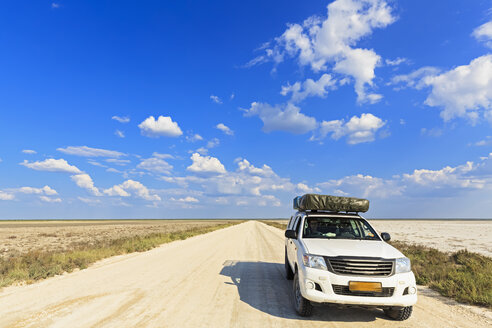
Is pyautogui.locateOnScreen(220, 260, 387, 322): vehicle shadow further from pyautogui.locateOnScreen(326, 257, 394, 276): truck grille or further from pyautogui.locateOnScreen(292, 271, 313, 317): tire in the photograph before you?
pyautogui.locateOnScreen(326, 257, 394, 276): truck grille

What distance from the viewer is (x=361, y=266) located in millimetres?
4844

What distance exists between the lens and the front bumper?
465 centimetres

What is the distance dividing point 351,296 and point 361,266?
20.3 inches

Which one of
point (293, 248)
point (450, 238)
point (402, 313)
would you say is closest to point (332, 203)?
point (293, 248)

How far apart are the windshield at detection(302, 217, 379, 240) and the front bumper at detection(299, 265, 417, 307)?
1450 mm

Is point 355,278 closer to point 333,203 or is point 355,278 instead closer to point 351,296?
point 351,296

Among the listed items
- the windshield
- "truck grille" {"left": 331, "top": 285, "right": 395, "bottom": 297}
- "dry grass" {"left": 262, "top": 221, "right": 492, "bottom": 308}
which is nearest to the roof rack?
the windshield

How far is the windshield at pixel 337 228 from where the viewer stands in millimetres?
6402

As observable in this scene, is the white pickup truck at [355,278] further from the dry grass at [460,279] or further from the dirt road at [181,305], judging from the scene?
the dry grass at [460,279]

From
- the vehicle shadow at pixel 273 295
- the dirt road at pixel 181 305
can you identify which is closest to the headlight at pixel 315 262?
the vehicle shadow at pixel 273 295

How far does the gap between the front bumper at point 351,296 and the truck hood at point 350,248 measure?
1.17 feet

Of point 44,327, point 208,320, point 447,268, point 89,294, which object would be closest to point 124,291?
point 89,294

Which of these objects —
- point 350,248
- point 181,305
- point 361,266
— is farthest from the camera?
point 181,305

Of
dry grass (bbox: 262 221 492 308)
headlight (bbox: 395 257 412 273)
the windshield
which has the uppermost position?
the windshield
